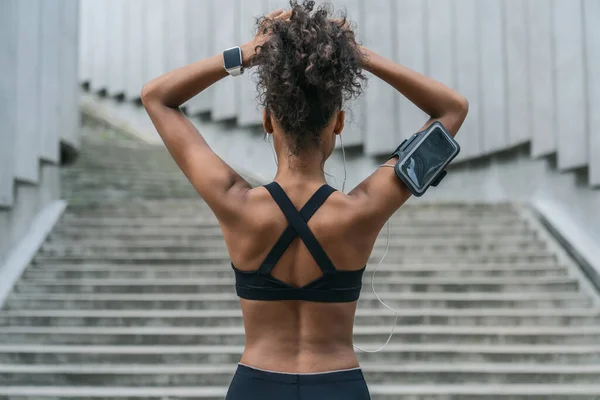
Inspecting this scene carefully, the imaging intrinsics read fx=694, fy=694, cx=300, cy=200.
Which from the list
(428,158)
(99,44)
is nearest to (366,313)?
(428,158)

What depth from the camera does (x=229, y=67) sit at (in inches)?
72.9

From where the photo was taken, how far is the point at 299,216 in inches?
68.9

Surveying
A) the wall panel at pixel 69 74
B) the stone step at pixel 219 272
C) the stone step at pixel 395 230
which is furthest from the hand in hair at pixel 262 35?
the wall panel at pixel 69 74

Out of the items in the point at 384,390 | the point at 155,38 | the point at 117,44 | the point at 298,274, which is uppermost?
the point at 155,38

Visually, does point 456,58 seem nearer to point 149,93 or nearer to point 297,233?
point 149,93

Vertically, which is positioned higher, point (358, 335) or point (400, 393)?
point (358, 335)

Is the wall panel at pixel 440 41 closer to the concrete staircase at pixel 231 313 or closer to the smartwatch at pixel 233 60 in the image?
the concrete staircase at pixel 231 313

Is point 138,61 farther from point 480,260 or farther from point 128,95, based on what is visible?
point 480,260

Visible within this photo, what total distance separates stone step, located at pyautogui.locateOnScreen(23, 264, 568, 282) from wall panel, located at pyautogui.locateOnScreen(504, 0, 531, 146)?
340 centimetres

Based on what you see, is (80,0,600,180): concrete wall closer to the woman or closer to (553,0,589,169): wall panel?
(553,0,589,169): wall panel

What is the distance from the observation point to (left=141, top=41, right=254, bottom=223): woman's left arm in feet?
5.95

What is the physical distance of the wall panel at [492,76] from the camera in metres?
11.1

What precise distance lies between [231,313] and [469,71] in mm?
6938

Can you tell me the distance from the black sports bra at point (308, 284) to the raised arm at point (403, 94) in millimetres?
108
